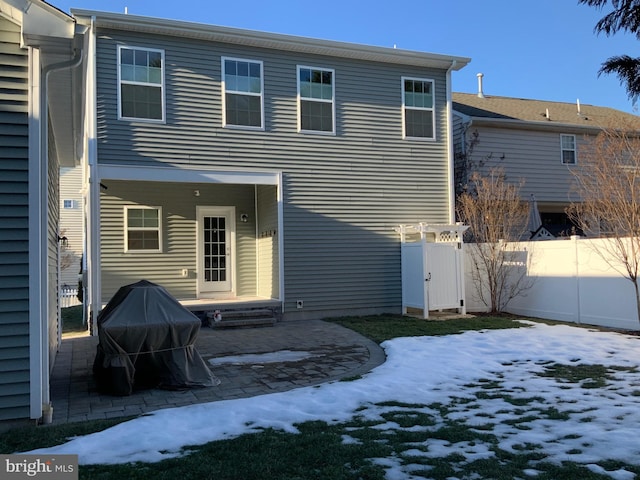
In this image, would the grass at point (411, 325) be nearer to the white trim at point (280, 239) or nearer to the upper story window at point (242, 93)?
the white trim at point (280, 239)

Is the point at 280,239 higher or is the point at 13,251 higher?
the point at 280,239

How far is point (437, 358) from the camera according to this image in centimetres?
721

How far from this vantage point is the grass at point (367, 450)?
11.0 ft

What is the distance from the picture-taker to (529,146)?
15836 mm

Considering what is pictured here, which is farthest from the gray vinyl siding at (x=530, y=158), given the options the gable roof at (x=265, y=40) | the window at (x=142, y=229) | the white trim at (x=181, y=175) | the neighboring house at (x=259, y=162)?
the window at (x=142, y=229)

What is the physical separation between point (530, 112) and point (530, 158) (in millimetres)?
2126

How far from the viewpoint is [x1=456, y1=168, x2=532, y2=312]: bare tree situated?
39.1 feet

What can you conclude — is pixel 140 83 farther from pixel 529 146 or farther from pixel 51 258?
pixel 529 146

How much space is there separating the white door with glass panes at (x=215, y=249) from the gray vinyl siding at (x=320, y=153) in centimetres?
183

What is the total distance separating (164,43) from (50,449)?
8500 millimetres

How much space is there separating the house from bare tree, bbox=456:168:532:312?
8.12 ft

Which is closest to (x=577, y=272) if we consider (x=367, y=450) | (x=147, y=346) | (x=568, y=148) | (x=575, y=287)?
(x=575, y=287)

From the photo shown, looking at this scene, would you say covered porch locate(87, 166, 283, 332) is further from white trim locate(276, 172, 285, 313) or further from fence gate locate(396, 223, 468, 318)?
fence gate locate(396, 223, 468, 318)

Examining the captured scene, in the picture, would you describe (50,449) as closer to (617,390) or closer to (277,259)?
(617,390)
